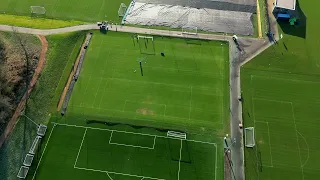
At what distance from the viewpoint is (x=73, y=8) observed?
6512 centimetres

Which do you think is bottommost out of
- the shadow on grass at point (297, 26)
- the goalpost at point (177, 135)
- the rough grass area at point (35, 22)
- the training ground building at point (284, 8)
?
the goalpost at point (177, 135)

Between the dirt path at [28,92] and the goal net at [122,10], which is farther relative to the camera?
the goal net at [122,10]

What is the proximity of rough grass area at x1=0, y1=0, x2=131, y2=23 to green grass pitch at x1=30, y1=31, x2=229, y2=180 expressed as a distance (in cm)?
527

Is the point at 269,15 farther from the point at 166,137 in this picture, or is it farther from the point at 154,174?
the point at 154,174

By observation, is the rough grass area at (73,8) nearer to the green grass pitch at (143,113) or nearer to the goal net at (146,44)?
the green grass pitch at (143,113)

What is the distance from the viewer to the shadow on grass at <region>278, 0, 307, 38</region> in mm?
60250

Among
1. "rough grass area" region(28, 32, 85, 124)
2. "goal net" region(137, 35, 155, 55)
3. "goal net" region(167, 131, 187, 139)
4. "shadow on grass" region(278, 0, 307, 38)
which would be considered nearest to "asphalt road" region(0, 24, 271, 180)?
"goal net" region(137, 35, 155, 55)

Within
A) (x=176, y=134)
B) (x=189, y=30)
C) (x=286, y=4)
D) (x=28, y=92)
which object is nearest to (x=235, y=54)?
(x=189, y=30)

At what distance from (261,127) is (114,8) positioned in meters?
36.2

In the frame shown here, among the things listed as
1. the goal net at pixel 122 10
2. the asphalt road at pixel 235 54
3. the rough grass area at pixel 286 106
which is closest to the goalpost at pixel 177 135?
the asphalt road at pixel 235 54

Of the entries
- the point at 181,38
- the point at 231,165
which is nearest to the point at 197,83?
the point at 181,38

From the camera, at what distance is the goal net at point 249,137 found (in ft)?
155

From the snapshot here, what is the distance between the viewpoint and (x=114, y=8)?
64.9m

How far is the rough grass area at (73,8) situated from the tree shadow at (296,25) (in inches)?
1201
